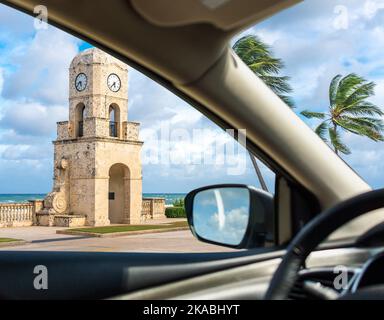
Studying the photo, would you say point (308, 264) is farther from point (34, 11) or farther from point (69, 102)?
point (69, 102)

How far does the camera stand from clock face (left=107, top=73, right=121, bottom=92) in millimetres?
26000

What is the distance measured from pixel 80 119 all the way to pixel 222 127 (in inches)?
1014

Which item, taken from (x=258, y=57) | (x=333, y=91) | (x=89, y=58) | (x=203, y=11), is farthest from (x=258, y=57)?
(x=203, y=11)

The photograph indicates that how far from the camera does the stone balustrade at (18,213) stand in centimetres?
2411

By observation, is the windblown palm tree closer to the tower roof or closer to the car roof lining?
the tower roof

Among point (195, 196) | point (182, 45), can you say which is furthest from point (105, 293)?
point (182, 45)

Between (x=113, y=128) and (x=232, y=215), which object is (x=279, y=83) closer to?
(x=113, y=128)

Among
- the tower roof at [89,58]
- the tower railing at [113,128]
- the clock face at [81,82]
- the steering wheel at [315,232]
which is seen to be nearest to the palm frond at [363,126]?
the tower railing at [113,128]

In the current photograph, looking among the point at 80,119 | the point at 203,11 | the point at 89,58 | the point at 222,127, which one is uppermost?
the point at 89,58

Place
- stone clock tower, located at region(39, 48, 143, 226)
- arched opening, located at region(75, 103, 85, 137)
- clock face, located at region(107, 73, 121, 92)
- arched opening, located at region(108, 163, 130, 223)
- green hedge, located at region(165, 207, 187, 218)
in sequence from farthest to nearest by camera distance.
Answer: green hedge, located at region(165, 207, 187, 218) < arched opening, located at region(108, 163, 130, 223) < arched opening, located at region(75, 103, 85, 137) < clock face, located at region(107, 73, 121, 92) < stone clock tower, located at region(39, 48, 143, 226)

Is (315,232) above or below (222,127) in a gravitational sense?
below

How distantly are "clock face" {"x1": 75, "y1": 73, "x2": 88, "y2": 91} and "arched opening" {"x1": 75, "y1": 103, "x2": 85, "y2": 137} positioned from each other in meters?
0.90

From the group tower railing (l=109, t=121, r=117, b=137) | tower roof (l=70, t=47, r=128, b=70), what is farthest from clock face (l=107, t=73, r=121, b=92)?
tower railing (l=109, t=121, r=117, b=137)

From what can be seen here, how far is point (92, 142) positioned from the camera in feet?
83.8
